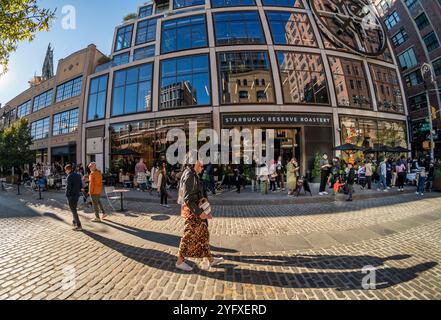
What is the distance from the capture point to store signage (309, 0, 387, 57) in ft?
61.7

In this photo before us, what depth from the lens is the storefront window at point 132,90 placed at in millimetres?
18625

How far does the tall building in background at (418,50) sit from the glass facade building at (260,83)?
10.5 m

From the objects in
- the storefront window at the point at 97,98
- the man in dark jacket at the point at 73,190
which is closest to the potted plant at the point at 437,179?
the man in dark jacket at the point at 73,190

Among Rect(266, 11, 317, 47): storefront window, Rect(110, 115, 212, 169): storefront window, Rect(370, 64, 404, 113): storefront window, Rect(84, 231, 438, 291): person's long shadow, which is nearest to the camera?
Rect(84, 231, 438, 291): person's long shadow

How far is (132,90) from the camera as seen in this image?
19.2 m

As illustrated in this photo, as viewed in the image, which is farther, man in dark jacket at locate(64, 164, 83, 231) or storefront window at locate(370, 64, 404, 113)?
storefront window at locate(370, 64, 404, 113)

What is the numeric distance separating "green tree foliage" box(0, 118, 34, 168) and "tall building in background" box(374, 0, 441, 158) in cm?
4468

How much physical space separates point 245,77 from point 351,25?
13.5 meters

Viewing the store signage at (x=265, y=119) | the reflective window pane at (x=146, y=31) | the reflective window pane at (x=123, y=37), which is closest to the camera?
the store signage at (x=265, y=119)

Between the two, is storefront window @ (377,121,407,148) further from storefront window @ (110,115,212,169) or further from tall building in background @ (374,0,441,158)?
storefront window @ (110,115,212,169)

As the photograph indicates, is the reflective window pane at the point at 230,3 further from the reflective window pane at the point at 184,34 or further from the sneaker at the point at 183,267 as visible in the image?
the sneaker at the point at 183,267

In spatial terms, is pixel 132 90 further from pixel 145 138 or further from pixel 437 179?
pixel 437 179

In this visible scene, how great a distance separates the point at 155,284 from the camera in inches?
115

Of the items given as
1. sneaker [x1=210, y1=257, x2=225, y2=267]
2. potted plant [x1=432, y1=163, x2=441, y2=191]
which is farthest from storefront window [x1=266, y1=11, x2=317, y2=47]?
sneaker [x1=210, y1=257, x2=225, y2=267]
